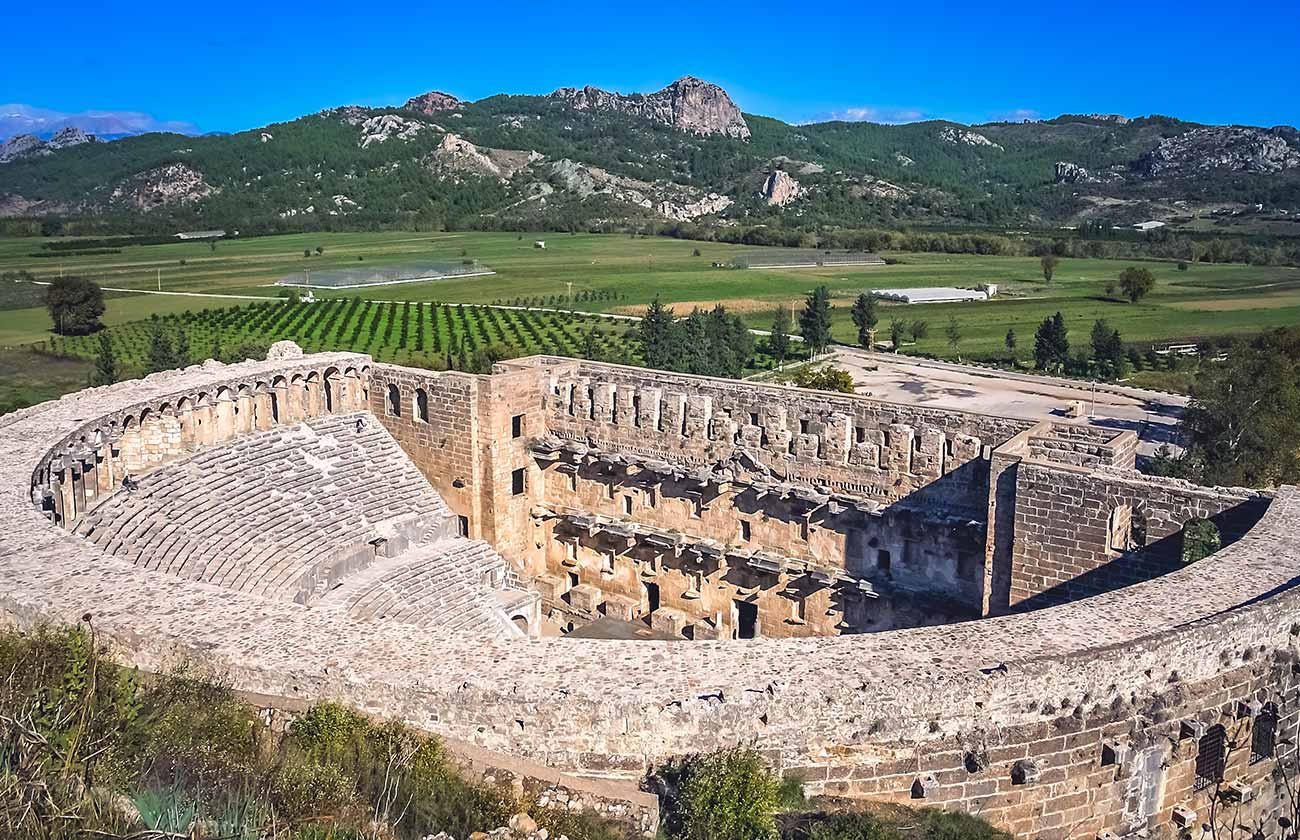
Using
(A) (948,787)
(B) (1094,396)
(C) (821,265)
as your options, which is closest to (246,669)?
(A) (948,787)

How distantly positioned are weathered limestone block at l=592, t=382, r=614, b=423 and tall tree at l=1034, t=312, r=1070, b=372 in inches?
1865

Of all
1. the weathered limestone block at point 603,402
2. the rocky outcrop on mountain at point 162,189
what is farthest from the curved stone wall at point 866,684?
the rocky outcrop on mountain at point 162,189

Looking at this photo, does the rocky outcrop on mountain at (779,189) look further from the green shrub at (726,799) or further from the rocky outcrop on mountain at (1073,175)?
the green shrub at (726,799)

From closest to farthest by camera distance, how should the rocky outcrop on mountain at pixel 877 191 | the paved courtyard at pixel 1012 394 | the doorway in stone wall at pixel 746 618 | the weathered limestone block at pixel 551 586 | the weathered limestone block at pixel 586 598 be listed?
the doorway in stone wall at pixel 746 618 < the weathered limestone block at pixel 586 598 < the weathered limestone block at pixel 551 586 < the paved courtyard at pixel 1012 394 < the rocky outcrop on mountain at pixel 877 191

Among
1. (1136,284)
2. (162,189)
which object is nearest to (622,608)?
(1136,284)

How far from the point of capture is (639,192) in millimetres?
176000

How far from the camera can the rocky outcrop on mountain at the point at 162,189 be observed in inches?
5719

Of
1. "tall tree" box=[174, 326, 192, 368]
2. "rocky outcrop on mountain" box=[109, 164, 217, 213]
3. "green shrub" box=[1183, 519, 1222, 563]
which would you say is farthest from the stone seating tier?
"rocky outcrop on mountain" box=[109, 164, 217, 213]

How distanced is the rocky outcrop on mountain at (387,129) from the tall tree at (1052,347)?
134079 mm

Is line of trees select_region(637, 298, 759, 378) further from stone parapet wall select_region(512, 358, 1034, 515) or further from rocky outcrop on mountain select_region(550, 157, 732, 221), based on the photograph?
rocky outcrop on mountain select_region(550, 157, 732, 221)

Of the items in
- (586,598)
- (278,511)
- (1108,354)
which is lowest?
(586,598)

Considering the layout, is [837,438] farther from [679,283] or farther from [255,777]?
[679,283]

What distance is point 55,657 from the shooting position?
9.62 meters

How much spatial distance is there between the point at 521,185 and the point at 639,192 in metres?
21.1
